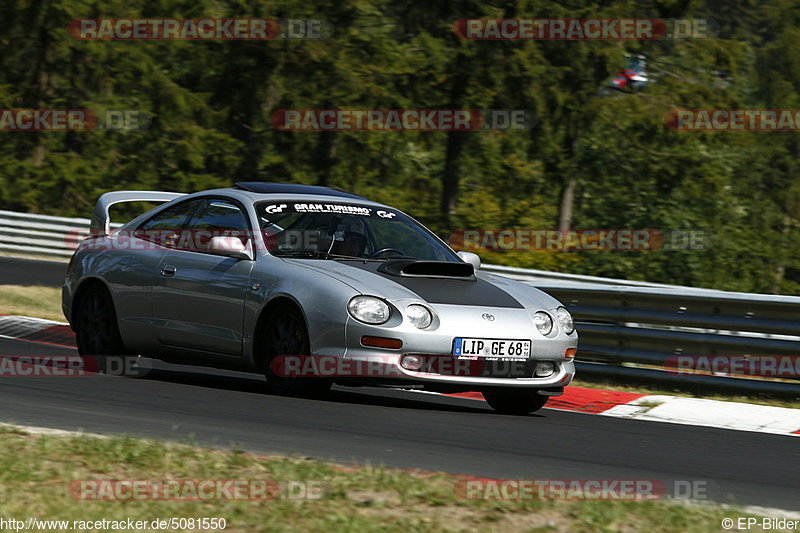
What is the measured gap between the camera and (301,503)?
4695 mm

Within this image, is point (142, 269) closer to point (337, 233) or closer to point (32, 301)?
point (337, 233)

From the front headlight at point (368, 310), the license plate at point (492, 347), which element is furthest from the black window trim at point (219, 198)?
the license plate at point (492, 347)

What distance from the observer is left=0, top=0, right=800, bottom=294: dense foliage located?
29.8m

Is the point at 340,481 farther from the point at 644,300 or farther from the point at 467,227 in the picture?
the point at 467,227

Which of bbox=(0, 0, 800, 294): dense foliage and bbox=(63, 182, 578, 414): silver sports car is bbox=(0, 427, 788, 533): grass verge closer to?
bbox=(63, 182, 578, 414): silver sports car

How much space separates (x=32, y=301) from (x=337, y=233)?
8122mm

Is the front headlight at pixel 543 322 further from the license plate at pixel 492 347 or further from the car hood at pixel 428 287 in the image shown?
the license plate at pixel 492 347

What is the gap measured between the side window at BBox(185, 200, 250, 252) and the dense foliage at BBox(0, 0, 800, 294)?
19.5 meters

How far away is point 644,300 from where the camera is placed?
35.5 ft

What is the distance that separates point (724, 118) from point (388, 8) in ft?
30.5

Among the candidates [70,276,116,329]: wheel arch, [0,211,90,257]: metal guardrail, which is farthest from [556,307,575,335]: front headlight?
[0,211,90,257]: metal guardrail

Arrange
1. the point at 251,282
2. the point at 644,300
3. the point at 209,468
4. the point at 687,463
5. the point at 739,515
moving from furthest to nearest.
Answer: the point at 644,300
the point at 251,282
the point at 687,463
the point at 209,468
the point at 739,515

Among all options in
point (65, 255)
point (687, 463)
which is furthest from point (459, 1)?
point (687, 463)

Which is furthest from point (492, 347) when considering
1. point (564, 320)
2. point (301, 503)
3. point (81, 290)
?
point (81, 290)
